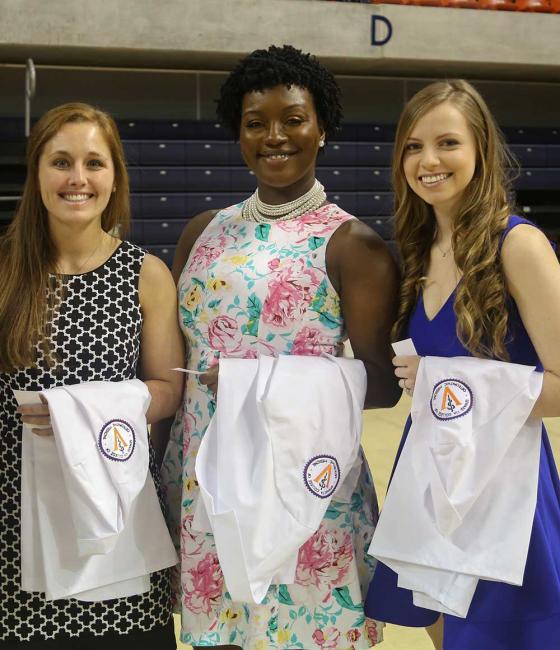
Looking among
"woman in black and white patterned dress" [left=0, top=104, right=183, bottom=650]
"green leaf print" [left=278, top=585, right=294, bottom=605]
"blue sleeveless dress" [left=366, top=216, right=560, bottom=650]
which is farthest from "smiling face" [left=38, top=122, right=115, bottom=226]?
"green leaf print" [left=278, top=585, right=294, bottom=605]

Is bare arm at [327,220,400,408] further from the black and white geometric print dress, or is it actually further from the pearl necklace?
the black and white geometric print dress

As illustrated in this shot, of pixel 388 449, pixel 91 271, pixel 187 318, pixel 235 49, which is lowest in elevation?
pixel 388 449

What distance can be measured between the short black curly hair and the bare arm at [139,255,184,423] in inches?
16.7

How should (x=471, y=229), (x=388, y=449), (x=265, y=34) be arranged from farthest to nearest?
(x=265, y=34)
(x=388, y=449)
(x=471, y=229)

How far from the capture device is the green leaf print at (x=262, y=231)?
2100 millimetres

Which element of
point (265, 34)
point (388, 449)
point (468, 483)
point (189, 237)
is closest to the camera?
point (468, 483)

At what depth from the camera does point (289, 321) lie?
202cm

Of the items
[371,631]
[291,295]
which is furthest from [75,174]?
[371,631]

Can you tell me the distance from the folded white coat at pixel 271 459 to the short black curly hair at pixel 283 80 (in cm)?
61

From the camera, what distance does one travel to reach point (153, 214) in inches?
415

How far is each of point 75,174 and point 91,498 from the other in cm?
67

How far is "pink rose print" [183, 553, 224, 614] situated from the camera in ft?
6.66

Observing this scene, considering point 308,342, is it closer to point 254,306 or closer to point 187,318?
point 254,306

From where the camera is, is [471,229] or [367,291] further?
[367,291]
